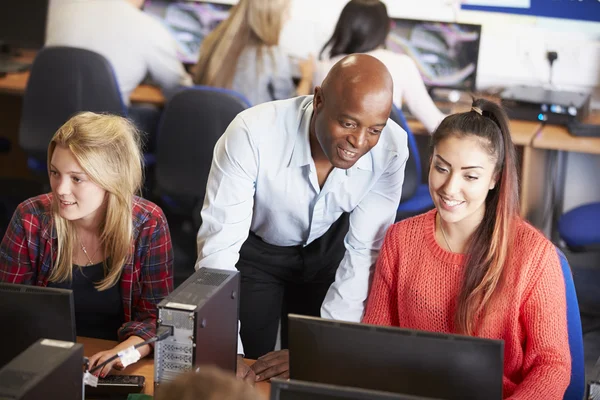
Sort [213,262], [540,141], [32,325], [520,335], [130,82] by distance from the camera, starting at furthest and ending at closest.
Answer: [130,82], [540,141], [213,262], [520,335], [32,325]

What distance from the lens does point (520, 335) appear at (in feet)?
6.03

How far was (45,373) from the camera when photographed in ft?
4.04

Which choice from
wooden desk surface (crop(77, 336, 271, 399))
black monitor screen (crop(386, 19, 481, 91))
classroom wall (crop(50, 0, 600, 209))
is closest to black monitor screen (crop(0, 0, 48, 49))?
classroom wall (crop(50, 0, 600, 209))

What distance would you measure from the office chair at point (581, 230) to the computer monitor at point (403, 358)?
190cm

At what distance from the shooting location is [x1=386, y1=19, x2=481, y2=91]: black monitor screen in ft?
13.5

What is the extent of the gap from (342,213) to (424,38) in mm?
2074

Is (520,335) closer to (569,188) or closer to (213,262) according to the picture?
(213,262)

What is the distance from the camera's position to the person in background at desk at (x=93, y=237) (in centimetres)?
205

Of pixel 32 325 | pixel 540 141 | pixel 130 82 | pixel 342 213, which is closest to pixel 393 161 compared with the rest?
pixel 342 213

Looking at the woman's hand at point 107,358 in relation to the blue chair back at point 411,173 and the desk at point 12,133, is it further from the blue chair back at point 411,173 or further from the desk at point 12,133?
the desk at point 12,133

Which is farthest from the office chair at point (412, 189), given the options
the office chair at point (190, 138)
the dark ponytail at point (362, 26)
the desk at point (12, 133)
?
the desk at point (12, 133)

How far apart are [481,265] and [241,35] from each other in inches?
83.8

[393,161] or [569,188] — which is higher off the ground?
[393,161]

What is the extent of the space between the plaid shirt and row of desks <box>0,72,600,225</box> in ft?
5.90
